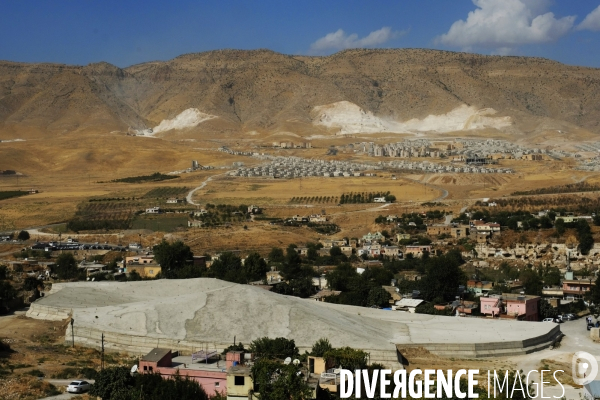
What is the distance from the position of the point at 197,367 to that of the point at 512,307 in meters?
16.8

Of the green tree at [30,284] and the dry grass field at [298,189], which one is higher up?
the dry grass field at [298,189]

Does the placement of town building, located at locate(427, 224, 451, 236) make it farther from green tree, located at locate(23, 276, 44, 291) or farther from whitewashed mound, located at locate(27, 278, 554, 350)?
green tree, located at locate(23, 276, 44, 291)

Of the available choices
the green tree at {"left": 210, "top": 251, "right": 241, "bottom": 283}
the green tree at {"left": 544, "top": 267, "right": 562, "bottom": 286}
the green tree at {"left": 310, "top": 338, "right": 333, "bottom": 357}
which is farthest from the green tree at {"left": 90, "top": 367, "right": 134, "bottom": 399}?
the green tree at {"left": 544, "top": 267, "right": 562, "bottom": 286}

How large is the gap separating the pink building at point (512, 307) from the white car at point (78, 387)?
59.9 ft

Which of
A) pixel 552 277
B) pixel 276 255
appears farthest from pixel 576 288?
pixel 276 255

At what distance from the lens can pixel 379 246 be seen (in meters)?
56.9

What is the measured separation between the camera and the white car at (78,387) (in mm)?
22891

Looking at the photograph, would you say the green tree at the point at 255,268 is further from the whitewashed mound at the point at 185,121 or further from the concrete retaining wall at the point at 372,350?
the whitewashed mound at the point at 185,121

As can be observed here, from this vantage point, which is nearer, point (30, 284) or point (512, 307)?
point (512, 307)

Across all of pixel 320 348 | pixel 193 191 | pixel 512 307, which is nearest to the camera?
pixel 320 348

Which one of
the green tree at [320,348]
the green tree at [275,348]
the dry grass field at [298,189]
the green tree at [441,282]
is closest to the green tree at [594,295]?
the green tree at [441,282]

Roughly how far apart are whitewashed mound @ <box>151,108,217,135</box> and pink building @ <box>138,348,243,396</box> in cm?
15894

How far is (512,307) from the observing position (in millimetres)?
36750

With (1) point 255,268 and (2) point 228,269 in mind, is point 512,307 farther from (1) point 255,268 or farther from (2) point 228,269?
(2) point 228,269
